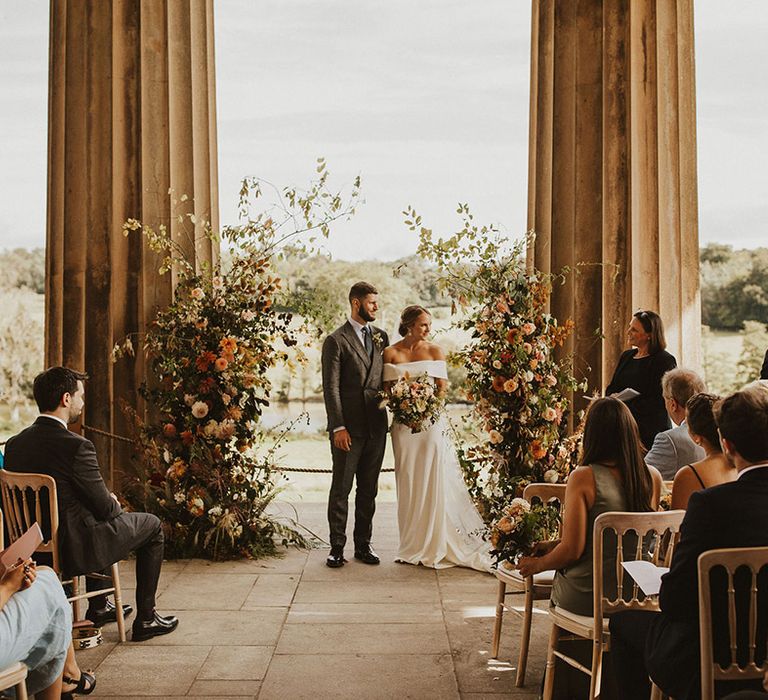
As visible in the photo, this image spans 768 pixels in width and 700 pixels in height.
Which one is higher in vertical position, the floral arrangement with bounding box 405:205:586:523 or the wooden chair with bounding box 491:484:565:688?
the floral arrangement with bounding box 405:205:586:523

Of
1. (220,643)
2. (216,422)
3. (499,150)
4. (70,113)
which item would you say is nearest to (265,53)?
(499,150)

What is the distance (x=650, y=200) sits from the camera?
6.55 meters

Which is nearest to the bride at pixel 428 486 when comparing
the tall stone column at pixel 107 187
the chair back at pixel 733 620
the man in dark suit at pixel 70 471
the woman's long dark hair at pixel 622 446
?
the tall stone column at pixel 107 187

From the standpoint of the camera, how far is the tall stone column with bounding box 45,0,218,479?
6.91 m

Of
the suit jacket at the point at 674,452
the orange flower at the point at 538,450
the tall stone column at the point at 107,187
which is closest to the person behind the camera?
the suit jacket at the point at 674,452

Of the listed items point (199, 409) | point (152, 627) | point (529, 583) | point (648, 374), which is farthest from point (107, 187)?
point (529, 583)

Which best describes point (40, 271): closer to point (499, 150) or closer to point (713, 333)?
point (499, 150)

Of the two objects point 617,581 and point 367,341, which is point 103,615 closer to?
point 367,341

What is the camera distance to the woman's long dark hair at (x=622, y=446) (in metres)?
3.50

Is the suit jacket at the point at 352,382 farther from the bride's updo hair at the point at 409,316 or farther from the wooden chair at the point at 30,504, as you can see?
the wooden chair at the point at 30,504

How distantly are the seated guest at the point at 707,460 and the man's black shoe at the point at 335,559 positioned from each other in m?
3.07

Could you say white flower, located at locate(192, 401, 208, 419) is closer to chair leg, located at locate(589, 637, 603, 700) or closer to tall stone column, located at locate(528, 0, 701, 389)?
tall stone column, located at locate(528, 0, 701, 389)

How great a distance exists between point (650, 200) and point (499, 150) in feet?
16.2

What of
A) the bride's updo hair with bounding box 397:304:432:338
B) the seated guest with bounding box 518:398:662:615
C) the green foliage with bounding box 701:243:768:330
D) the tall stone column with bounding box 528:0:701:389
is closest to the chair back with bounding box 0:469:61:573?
the seated guest with bounding box 518:398:662:615
